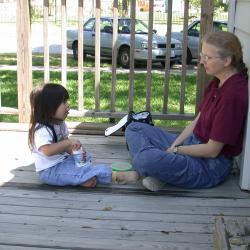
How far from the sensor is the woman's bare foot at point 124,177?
3705 millimetres

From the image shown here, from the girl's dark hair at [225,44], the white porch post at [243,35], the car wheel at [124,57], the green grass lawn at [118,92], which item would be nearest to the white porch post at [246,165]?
the white porch post at [243,35]

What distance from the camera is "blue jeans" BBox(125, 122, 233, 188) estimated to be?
3.42m

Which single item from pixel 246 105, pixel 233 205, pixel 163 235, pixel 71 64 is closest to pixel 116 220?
pixel 163 235

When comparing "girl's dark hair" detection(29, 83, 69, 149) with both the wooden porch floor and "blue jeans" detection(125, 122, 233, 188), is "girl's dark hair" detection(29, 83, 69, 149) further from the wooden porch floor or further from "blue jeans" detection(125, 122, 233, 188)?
"blue jeans" detection(125, 122, 233, 188)

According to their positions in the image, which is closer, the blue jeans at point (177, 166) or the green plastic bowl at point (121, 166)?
the blue jeans at point (177, 166)

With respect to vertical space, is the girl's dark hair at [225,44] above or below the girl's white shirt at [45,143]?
above

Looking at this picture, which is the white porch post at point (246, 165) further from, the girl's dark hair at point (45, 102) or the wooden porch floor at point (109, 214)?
the girl's dark hair at point (45, 102)

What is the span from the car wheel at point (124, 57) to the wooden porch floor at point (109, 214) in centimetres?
808

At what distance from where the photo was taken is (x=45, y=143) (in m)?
3.49

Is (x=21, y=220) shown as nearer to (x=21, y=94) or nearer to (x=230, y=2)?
(x=21, y=94)

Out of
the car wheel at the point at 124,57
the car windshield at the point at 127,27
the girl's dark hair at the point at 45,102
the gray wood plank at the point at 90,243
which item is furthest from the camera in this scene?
the car wheel at the point at 124,57

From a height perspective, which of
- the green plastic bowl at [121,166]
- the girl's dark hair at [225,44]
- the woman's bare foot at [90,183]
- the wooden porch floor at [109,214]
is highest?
the girl's dark hair at [225,44]

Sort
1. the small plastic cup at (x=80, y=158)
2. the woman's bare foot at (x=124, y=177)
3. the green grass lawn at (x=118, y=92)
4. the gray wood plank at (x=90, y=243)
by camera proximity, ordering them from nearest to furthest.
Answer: the gray wood plank at (x=90, y=243)
the small plastic cup at (x=80, y=158)
the woman's bare foot at (x=124, y=177)
the green grass lawn at (x=118, y=92)

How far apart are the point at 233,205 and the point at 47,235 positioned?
130 centimetres
